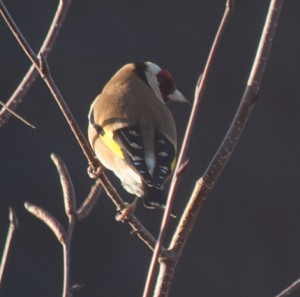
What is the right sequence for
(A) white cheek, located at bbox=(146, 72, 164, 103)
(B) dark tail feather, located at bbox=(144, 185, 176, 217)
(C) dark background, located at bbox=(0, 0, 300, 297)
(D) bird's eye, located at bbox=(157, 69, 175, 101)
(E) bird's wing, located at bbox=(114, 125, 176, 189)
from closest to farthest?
(B) dark tail feather, located at bbox=(144, 185, 176, 217), (E) bird's wing, located at bbox=(114, 125, 176, 189), (A) white cheek, located at bbox=(146, 72, 164, 103), (D) bird's eye, located at bbox=(157, 69, 175, 101), (C) dark background, located at bbox=(0, 0, 300, 297)

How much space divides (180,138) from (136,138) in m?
1.97

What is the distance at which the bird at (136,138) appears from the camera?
9.05ft

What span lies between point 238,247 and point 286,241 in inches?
11.8

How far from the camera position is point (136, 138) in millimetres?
2895

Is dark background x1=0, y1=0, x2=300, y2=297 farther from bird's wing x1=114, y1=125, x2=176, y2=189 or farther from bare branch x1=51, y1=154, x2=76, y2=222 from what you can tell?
bare branch x1=51, y1=154, x2=76, y2=222

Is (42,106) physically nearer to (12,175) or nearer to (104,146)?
(12,175)

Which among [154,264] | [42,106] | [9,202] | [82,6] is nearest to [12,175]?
[9,202]

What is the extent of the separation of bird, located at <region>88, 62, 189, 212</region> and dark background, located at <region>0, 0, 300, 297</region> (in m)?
1.49

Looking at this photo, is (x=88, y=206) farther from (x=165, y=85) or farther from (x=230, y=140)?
(x=165, y=85)

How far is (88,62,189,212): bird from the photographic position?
276cm

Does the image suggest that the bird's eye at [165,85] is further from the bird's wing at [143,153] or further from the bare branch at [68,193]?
the bare branch at [68,193]

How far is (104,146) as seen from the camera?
3049 millimetres

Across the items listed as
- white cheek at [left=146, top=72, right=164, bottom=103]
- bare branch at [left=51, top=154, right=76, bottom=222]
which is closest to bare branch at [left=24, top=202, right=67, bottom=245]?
bare branch at [left=51, top=154, right=76, bottom=222]

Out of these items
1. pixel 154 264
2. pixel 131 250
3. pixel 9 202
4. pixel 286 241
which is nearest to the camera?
A: pixel 154 264
